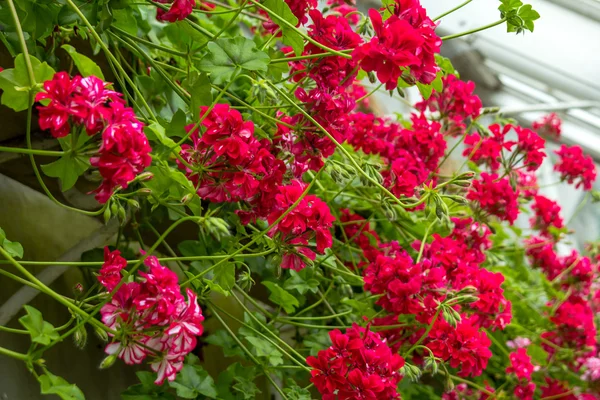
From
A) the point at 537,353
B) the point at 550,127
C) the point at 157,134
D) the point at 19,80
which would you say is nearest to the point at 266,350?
the point at 157,134

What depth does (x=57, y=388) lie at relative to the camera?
2.17 feet

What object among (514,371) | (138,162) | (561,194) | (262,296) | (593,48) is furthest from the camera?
(561,194)

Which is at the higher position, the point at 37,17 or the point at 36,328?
the point at 37,17

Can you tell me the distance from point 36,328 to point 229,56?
359 mm

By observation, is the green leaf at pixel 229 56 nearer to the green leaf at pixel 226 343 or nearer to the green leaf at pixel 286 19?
the green leaf at pixel 286 19

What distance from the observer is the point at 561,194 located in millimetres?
3945

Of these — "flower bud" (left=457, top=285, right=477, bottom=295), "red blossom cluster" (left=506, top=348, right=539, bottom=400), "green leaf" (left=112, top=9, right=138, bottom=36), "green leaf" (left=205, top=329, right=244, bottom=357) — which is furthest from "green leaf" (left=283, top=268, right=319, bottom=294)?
"red blossom cluster" (left=506, top=348, right=539, bottom=400)

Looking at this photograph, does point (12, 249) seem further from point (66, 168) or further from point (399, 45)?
point (399, 45)

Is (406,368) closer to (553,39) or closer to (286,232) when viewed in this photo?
(286,232)

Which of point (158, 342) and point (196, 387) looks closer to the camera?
point (158, 342)

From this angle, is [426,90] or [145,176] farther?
[426,90]

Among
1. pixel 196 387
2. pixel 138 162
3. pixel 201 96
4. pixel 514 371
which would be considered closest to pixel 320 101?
pixel 201 96

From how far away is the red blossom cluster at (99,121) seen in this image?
572 mm

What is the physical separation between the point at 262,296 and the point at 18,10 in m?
0.69
